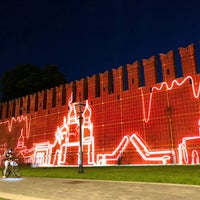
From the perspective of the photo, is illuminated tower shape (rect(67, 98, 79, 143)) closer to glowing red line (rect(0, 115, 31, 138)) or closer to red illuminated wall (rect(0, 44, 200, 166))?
red illuminated wall (rect(0, 44, 200, 166))

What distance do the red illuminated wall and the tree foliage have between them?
12413 mm

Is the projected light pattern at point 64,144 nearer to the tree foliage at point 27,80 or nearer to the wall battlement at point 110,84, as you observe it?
the wall battlement at point 110,84

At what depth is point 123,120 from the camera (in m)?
21.4

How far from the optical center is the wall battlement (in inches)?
758

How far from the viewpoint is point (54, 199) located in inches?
272

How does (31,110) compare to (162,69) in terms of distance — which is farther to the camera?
(31,110)

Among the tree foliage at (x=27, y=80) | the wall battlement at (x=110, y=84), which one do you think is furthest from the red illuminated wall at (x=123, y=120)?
the tree foliage at (x=27, y=80)

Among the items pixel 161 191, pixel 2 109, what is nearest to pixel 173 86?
pixel 161 191

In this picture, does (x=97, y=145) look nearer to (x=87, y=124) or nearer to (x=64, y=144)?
(x=87, y=124)

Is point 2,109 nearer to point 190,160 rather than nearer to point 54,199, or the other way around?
point 190,160

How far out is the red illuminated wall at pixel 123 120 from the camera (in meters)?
18.1

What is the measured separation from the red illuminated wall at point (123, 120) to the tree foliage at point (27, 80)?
12.4 metres

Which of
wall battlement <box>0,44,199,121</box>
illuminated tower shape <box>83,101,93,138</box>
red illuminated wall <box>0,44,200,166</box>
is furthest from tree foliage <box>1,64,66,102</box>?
illuminated tower shape <box>83,101,93,138</box>

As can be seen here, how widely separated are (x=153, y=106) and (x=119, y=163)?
212 inches
